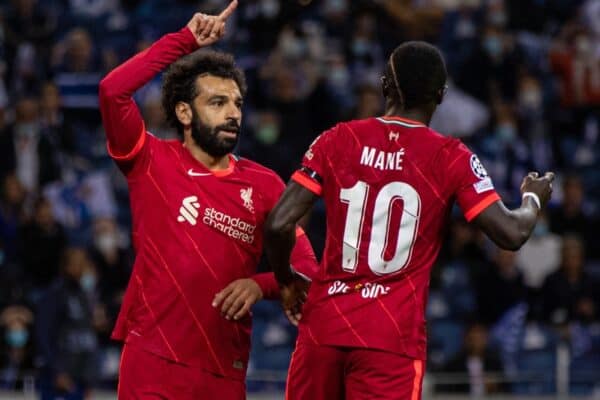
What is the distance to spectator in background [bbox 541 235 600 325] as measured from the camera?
1277cm

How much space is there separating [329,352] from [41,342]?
5.73m

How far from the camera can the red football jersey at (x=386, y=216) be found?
583 centimetres

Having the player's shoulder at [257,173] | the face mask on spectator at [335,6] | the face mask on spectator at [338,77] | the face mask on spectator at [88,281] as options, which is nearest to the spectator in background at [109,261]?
the face mask on spectator at [88,281]

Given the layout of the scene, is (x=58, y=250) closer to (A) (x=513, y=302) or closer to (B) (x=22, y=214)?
(B) (x=22, y=214)

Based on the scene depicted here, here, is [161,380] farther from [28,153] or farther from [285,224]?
[28,153]

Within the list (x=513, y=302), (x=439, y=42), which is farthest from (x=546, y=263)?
(x=439, y=42)

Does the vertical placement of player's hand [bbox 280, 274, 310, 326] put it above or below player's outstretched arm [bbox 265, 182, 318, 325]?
below

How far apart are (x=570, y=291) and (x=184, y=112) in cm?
706

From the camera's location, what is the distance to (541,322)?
12797 millimetres

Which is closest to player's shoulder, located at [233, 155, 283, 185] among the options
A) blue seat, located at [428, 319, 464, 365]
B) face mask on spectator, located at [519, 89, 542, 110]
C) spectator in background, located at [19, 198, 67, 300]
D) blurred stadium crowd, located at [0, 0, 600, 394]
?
blurred stadium crowd, located at [0, 0, 600, 394]

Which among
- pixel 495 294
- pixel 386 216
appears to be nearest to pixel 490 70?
pixel 495 294

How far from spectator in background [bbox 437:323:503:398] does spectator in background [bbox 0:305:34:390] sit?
325 centimetres

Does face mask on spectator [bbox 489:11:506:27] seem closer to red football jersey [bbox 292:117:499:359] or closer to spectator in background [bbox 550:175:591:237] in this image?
spectator in background [bbox 550:175:591:237]

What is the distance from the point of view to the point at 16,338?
38.1ft
